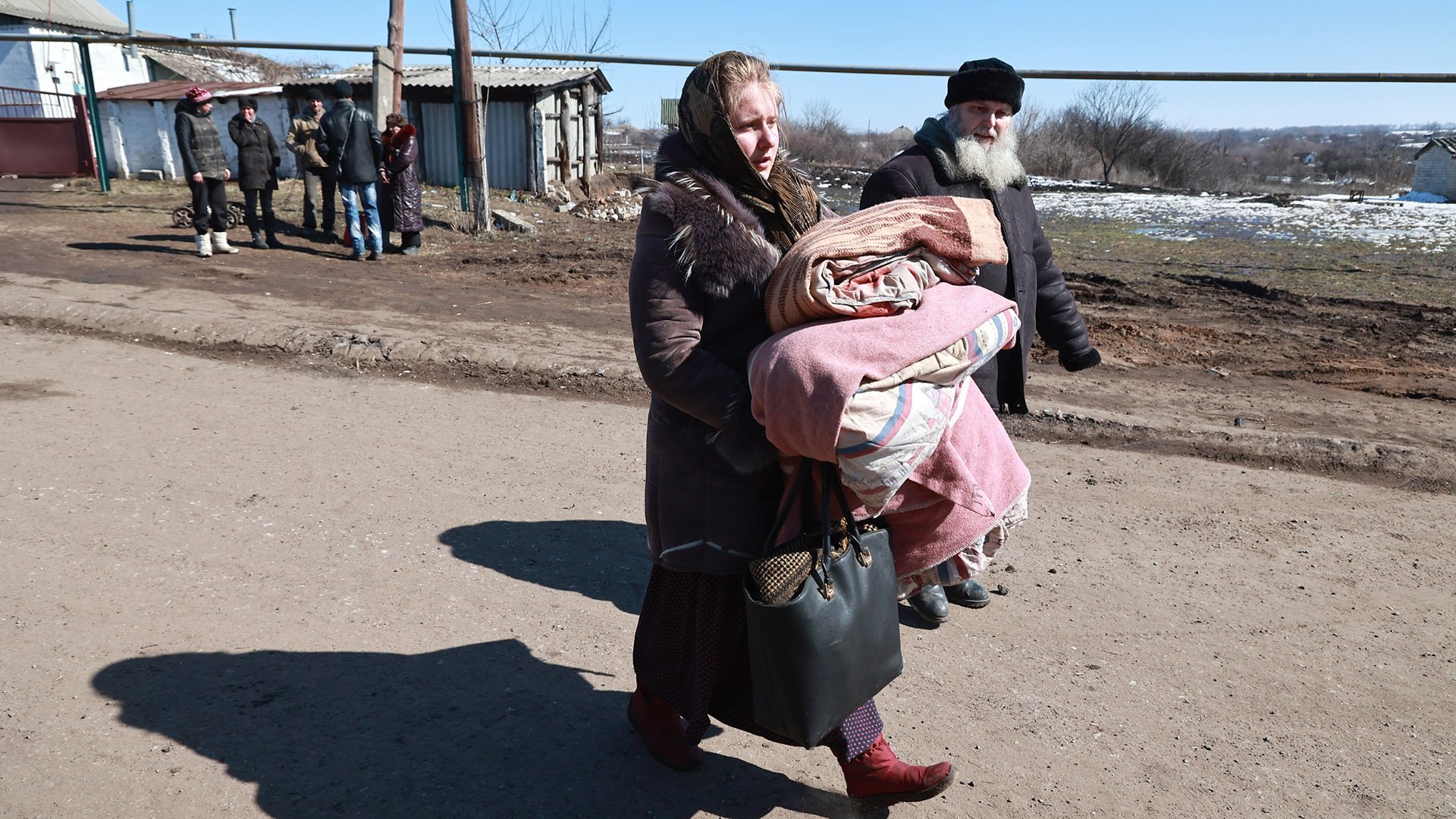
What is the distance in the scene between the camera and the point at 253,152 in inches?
424

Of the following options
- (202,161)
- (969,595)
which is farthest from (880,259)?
(202,161)

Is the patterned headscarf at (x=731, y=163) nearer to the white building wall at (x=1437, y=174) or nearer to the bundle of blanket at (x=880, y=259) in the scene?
the bundle of blanket at (x=880, y=259)

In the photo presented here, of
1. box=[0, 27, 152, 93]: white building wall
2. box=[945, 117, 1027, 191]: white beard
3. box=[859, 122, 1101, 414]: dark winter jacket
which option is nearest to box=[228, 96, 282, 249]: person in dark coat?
box=[859, 122, 1101, 414]: dark winter jacket

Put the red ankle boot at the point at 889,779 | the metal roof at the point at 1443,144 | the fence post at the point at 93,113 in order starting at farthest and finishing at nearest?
1. the metal roof at the point at 1443,144
2. the fence post at the point at 93,113
3. the red ankle boot at the point at 889,779

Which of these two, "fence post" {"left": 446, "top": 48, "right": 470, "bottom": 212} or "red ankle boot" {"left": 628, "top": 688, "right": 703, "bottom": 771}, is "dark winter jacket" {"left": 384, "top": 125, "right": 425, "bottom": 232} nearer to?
"fence post" {"left": 446, "top": 48, "right": 470, "bottom": 212}

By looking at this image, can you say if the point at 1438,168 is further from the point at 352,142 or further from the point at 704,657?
the point at 704,657

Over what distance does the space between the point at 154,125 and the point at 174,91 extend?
0.83 meters

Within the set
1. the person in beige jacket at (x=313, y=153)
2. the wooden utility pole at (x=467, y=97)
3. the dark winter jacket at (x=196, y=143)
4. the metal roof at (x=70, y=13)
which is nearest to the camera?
the dark winter jacket at (x=196, y=143)

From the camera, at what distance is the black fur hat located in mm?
3229

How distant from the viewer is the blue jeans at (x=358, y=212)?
10.6 m

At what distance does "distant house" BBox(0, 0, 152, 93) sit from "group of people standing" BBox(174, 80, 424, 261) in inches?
788

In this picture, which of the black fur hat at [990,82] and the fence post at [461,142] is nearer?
the black fur hat at [990,82]

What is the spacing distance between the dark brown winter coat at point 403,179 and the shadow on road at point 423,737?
9001 millimetres

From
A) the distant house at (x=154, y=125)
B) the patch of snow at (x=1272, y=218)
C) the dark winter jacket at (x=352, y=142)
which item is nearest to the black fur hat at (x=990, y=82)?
the dark winter jacket at (x=352, y=142)
